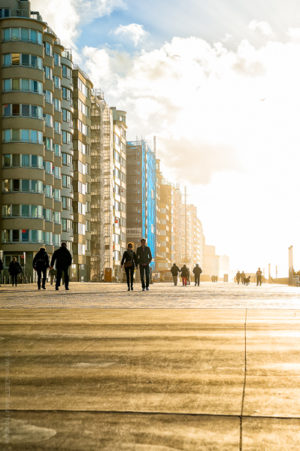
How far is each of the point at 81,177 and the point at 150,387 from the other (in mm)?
71340

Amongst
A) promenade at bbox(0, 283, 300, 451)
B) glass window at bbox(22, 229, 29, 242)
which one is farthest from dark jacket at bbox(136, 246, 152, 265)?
glass window at bbox(22, 229, 29, 242)

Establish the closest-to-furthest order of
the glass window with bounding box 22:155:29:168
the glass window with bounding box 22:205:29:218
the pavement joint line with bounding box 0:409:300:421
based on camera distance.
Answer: the pavement joint line with bounding box 0:409:300:421 < the glass window with bounding box 22:205:29:218 < the glass window with bounding box 22:155:29:168

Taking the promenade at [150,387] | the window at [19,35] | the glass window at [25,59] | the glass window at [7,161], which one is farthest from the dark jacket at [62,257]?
the window at [19,35]

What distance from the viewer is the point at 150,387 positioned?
14.7 feet

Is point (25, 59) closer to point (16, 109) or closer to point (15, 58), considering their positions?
point (15, 58)

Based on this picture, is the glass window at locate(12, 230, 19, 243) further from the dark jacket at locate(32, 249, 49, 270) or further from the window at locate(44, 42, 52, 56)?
the dark jacket at locate(32, 249, 49, 270)

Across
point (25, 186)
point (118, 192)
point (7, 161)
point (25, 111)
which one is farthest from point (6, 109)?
point (118, 192)

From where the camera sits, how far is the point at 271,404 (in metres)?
4.04

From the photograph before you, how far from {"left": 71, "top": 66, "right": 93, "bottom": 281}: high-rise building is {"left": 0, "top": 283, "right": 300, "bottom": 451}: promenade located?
2582 inches

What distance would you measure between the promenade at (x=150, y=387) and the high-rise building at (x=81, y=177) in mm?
65572

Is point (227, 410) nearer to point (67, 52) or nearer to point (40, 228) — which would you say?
point (40, 228)

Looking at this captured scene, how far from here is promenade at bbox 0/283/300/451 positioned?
345 cm

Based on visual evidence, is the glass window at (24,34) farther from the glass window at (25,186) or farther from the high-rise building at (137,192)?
the high-rise building at (137,192)

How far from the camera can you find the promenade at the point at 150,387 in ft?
11.3
